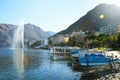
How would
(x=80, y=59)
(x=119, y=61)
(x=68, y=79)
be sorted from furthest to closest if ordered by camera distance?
1. (x=80, y=59)
2. (x=119, y=61)
3. (x=68, y=79)

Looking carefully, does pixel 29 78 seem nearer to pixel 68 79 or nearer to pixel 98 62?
pixel 68 79

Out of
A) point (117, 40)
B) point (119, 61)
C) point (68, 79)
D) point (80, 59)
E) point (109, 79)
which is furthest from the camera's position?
point (117, 40)

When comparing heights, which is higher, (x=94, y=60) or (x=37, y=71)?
(x=94, y=60)

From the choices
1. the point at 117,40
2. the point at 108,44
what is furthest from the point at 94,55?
the point at 108,44

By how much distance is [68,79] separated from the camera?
→ 43.9 metres

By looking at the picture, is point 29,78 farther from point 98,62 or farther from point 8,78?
point 98,62

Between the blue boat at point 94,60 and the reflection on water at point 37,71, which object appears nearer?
the reflection on water at point 37,71

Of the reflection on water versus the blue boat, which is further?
the blue boat

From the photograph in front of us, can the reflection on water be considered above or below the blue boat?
below

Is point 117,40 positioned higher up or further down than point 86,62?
higher up

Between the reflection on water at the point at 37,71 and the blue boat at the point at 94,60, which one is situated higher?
the blue boat at the point at 94,60

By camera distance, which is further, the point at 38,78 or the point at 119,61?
the point at 119,61

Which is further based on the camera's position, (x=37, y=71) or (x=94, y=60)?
(x=94, y=60)

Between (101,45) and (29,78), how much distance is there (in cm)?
10082
